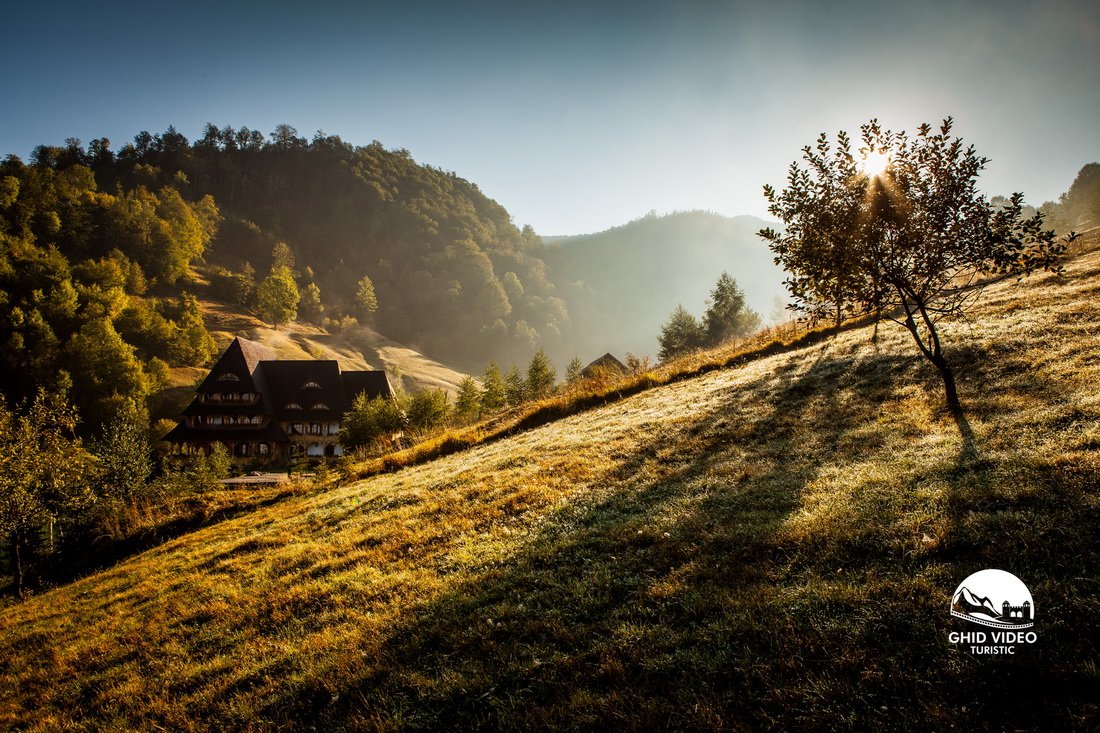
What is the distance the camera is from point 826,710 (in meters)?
3.70

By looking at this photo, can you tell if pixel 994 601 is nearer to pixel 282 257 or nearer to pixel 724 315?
pixel 724 315

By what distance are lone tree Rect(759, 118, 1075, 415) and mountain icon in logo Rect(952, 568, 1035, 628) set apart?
763 centimetres

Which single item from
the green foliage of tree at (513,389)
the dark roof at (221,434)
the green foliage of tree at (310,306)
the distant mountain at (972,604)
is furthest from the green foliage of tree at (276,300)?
the distant mountain at (972,604)

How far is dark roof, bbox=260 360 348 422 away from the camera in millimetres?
64875

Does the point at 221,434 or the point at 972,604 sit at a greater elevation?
the point at 221,434

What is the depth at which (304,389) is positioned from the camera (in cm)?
6631

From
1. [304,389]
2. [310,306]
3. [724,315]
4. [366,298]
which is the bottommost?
[724,315]

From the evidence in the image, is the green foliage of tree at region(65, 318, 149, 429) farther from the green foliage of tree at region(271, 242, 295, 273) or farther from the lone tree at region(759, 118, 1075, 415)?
the green foliage of tree at region(271, 242, 295, 273)

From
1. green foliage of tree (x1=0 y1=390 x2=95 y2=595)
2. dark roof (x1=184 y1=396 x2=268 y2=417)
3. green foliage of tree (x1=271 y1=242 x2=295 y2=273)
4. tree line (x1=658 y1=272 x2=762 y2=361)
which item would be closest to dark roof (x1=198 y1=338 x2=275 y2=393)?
A: dark roof (x1=184 y1=396 x2=268 y2=417)

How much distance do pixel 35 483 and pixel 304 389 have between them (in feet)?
154

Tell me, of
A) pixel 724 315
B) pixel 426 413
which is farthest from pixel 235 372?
pixel 724 315

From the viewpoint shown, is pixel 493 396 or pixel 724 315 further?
pixel 724 315

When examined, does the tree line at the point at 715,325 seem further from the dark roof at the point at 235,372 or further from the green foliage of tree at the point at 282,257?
the green foliage of tree at the point at 282,257

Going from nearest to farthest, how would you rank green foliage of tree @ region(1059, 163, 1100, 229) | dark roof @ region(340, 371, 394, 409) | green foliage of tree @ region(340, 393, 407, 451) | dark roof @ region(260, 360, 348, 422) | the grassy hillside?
the grassy hillside, green foliage of tree @ region(340, 393, 407, 451), dark roof @ region(260, 360, 348, 422), dark roof @ region(340, 371, 394, 409), green foliage of tree @ region(1059, 163, 1100, 229)
